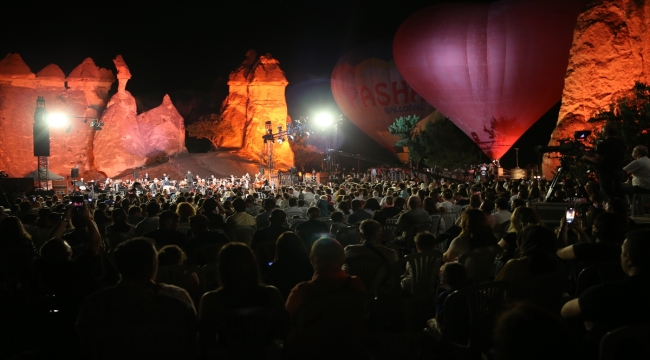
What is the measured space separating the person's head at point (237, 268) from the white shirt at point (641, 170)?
651 centimetres

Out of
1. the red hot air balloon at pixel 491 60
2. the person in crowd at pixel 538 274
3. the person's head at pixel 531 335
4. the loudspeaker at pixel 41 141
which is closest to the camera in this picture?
the person's head at pixel 531 335

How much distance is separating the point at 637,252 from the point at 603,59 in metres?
18.3

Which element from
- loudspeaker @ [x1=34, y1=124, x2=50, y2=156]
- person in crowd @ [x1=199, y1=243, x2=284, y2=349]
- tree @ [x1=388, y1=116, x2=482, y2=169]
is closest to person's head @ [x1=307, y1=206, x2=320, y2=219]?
person in crowd @ [x1=199, y1=243, x2=284, y2=349]

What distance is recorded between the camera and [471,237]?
5457 mm

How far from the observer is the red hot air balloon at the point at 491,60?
28.9 metres

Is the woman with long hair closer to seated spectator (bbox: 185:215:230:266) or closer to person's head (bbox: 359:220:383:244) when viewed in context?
person's head (bbox: 359:220:383:244)

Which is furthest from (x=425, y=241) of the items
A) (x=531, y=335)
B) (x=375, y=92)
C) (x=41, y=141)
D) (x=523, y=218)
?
(x=375, y=92)

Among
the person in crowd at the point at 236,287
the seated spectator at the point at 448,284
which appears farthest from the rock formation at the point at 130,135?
the person in crowd at the point at 236,287

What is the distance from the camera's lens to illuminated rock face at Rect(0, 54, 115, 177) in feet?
138

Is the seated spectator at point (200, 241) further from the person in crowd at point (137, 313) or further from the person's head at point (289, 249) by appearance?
the person in crowd at point (137, 313)

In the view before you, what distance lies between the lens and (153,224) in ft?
27.4

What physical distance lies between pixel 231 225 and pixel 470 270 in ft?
12.2

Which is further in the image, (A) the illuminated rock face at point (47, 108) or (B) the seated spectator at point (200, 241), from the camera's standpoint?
(A) the illuminated rock face at point (47, 108)

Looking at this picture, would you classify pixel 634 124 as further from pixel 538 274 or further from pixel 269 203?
pixel 538 274
